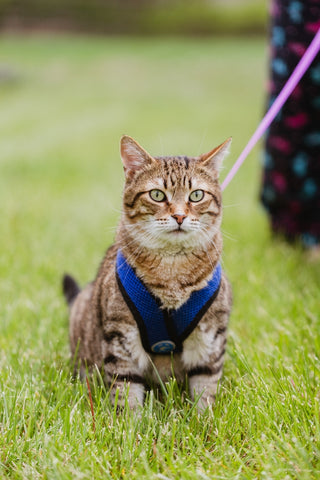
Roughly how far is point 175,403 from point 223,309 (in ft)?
1.17

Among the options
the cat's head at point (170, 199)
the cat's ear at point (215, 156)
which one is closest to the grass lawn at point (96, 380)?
the cat's head at point (170, 199)

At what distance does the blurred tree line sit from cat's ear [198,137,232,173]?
841 inches

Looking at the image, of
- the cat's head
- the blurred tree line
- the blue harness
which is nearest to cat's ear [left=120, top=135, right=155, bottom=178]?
the cat's head

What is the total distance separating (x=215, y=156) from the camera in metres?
1.84

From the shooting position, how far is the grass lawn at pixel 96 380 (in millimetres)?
Result: 1476

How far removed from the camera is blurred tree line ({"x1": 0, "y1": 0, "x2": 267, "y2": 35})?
21422 mm

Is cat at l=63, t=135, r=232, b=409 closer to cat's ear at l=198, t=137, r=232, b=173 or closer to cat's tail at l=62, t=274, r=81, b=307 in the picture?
cat's ear at l=198, t=137, r=232, b=173

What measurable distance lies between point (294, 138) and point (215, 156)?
1664 mm

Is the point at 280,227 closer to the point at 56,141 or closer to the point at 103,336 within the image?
the point at 103,336

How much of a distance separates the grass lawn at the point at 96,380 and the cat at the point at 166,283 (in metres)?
0.09

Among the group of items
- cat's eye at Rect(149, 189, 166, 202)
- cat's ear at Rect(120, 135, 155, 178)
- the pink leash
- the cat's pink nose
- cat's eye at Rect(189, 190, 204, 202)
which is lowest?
the cat's pink nose

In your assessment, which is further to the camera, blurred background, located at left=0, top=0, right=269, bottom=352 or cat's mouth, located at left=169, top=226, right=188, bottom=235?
blurred background, located at left=0, top=0, right=269, bottom=352

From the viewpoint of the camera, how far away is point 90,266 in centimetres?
343

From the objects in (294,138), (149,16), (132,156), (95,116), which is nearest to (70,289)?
(132,156)
